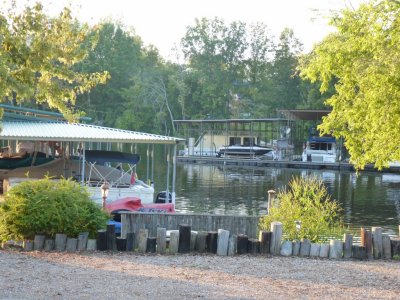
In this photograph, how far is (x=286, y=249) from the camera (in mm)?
13203

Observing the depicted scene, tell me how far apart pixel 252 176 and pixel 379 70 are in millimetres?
35554

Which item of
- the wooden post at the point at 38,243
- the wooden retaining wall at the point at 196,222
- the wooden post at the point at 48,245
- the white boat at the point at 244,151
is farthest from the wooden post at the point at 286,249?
the white boat at the point at 244,151

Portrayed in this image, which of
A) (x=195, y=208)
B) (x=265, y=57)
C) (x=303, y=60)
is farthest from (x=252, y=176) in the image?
(x=265, y=57)

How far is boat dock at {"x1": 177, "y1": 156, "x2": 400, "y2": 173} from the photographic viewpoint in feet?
197

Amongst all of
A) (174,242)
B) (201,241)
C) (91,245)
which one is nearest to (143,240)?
(174,242)

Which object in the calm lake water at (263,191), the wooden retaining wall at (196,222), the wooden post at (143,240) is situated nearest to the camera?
the wooden post at (143,240)

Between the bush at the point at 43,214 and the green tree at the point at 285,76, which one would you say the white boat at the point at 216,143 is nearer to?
the green tree at the point at 285,76

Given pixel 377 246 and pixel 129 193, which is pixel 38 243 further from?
pixel 129 193

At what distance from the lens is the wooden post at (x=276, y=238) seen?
1309 cm

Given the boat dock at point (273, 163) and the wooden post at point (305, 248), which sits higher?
the boat dock at point (273, 163)

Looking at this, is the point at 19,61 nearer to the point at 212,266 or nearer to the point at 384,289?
the point at 212,266

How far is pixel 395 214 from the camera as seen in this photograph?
32.2 metres

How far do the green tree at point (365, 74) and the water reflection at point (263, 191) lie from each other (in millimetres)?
6788

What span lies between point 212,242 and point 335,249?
7.31 ft
